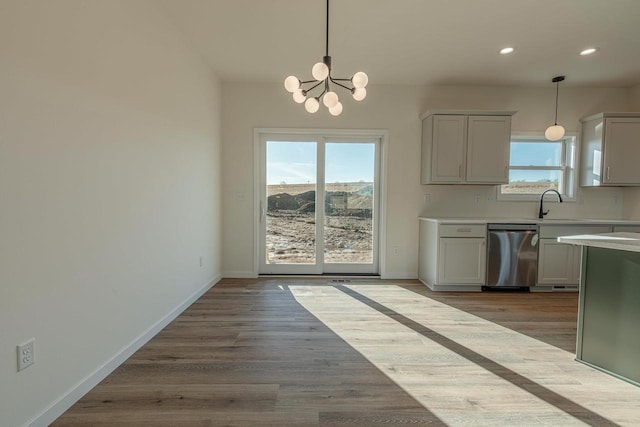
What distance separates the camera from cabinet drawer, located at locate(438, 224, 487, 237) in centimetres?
348

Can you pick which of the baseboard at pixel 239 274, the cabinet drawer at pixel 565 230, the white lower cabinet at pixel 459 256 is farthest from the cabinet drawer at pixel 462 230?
the baseboard at pixel 239 274

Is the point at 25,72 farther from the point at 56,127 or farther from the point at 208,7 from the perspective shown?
the point at 208,7

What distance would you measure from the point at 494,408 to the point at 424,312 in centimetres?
132

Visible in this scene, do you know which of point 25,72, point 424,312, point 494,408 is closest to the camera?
point 25,72

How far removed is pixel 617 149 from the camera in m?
3.64

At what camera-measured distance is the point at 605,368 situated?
189cm

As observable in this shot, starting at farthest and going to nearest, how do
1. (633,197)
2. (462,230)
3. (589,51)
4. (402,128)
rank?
(402,128) → (633,197) → (462,230) → (589,51)

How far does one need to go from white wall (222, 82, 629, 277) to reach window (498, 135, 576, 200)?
0.54 ft

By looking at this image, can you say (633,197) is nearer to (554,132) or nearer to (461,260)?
(554,132)

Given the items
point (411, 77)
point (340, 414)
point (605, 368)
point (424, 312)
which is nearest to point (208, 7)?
point (411, 77)

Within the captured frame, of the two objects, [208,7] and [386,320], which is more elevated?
[208,7]

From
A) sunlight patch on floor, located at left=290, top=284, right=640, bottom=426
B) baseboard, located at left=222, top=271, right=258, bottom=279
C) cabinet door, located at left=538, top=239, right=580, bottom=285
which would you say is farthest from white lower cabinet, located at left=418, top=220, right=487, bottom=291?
baseboard, located at left=222, top=271, right=258, bottom=279

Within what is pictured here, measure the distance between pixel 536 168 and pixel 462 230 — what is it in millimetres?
1646

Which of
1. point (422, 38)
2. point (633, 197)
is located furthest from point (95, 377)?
point (633, 197)
